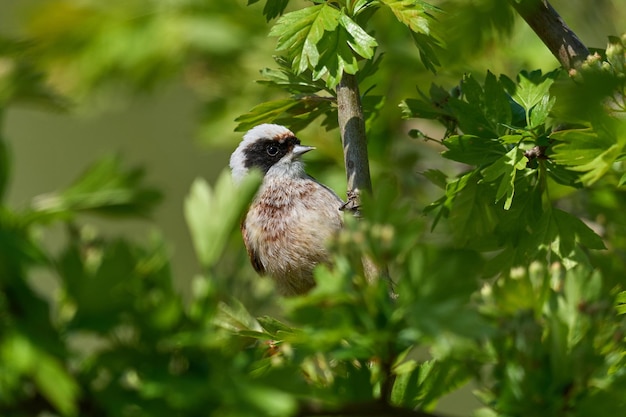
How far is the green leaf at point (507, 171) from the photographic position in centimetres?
164

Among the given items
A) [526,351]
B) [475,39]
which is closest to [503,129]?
[475,39]

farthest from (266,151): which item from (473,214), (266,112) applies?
(473,214)

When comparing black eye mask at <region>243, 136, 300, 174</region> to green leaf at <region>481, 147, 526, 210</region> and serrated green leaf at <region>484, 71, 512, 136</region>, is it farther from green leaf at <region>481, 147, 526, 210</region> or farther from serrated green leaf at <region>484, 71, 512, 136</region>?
green leaf at <region>481, 147, 526, 210</region>

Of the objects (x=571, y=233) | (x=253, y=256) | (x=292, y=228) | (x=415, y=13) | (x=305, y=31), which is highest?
(x=415, y=13)

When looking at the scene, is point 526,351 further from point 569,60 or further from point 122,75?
point 122,75

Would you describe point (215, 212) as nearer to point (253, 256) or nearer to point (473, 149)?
point (473, 149)

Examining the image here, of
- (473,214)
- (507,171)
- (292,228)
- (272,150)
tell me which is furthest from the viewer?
(272,150)

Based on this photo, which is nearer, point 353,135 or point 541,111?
point 541,111

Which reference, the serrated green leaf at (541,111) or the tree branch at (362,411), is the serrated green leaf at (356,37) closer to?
the serrated green leaf at (541,111)

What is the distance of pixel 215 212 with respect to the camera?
3.38 ft

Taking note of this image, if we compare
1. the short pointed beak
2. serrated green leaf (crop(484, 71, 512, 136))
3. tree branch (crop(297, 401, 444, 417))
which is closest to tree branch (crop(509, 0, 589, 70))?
serrated green leaf (crop(484, 71, 512, 136))

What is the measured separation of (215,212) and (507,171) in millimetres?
788

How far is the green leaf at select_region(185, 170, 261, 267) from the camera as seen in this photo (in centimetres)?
100

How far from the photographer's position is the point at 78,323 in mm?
986
